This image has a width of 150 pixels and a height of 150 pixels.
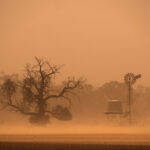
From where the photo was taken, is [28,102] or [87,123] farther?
A: [87,123]

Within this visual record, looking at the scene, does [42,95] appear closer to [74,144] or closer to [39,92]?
Answer: [39,92]

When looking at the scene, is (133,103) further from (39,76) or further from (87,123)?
(39,76)

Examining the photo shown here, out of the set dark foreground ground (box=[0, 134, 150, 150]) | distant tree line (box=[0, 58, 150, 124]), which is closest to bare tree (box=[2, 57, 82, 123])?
distant tree line (box=[0, 58, 150, 124])

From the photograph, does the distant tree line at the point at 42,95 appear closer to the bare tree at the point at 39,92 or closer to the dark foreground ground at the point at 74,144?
the bare tree at the point at 39,92

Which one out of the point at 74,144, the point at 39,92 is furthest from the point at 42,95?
the point at 74,144

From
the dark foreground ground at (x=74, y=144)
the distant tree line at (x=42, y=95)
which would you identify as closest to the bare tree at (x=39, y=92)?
the distant tree line at (x=42, y=95)

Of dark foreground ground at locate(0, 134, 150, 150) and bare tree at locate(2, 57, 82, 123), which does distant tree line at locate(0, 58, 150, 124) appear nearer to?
bare tree at locate(2, 57, 82, 123)

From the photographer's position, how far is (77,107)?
96.0ft

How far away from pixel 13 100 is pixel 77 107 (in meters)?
5.40

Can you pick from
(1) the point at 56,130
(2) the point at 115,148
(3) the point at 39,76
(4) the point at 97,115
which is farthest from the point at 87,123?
(2) the point at 115,148

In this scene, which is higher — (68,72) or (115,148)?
(68,72)

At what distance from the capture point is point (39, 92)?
1002 inches

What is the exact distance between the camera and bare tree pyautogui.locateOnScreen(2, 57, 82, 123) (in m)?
25.4

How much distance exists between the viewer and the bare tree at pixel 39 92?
25375 millimetres
